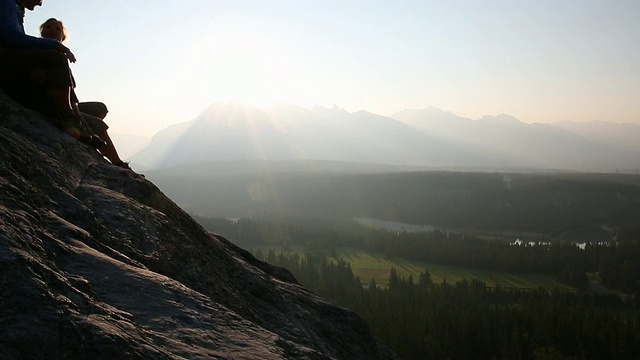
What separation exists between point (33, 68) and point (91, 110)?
15.1ft

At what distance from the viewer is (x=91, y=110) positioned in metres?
15.1

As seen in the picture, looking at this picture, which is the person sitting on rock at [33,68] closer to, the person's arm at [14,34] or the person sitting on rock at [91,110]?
the person's arm at [14,34]

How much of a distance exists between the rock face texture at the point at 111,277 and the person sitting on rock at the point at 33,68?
0.62 meters

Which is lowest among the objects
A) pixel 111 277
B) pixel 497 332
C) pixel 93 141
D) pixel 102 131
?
pixel 497 332

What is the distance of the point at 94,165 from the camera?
10.5 metres

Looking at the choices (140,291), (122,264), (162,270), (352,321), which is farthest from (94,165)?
(352,321)

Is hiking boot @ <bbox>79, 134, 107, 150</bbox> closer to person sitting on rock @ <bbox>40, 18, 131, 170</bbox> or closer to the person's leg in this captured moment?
person sitting on rock @ <bbox>40, 18, 131, 170</bbox>

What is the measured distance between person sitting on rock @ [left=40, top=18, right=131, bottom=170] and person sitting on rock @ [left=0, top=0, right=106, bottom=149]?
2.53ft

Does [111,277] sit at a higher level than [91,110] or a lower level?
lower

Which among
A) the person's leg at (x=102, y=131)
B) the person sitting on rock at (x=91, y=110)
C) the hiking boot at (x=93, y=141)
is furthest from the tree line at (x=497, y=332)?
the hiking boot at (x=93, y=141)

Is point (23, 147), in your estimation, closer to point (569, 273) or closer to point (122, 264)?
point (122, 264)

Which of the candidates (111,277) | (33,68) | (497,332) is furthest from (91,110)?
(497,332)

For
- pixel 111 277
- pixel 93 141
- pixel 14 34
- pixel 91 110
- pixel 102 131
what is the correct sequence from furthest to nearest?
1. pixel 91 110
2. pixel 102 131
3. pixel 93 141
4. pixel 14 34
5. pixel 111 277

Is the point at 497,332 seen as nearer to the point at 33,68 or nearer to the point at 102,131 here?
the point at 102,131
